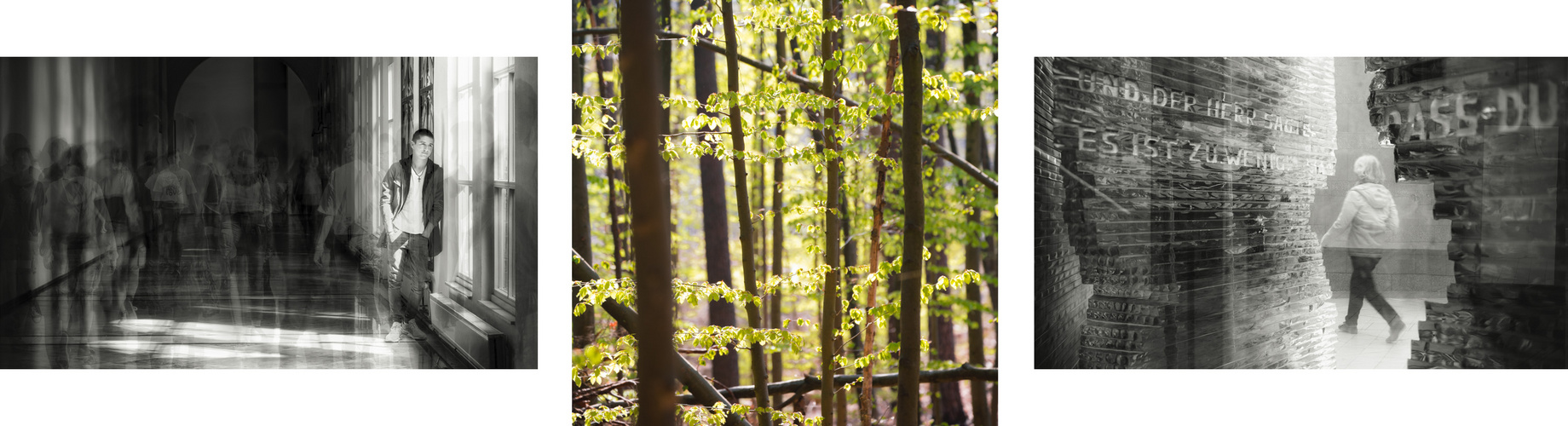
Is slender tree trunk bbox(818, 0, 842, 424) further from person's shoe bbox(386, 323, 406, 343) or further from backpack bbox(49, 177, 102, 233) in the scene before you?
backpack bbox(49, 177, 102, 233)

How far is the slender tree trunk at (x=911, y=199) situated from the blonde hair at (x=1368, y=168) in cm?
140

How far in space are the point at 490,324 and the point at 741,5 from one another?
1.30 meters

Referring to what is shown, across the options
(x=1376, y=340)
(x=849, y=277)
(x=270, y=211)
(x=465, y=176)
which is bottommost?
(x=1376, y=340)

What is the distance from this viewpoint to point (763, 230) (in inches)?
119

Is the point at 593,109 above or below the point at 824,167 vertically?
above

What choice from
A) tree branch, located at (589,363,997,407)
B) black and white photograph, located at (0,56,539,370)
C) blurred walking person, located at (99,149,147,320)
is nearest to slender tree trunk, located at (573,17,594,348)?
black and white photograph, located at (0,56,539,370)

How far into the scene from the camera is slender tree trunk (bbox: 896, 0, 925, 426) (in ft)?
9.57

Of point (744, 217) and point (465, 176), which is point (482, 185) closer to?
point (465, 176)

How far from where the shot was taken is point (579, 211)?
299 centimetres

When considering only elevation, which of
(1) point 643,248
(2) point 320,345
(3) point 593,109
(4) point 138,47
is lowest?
(2) point 320,345

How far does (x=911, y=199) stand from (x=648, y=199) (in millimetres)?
825

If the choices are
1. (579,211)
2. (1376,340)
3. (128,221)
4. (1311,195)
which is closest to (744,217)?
(579,211)

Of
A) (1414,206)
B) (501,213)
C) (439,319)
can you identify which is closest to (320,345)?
(439,319)

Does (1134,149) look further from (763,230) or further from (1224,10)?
(763,230)
